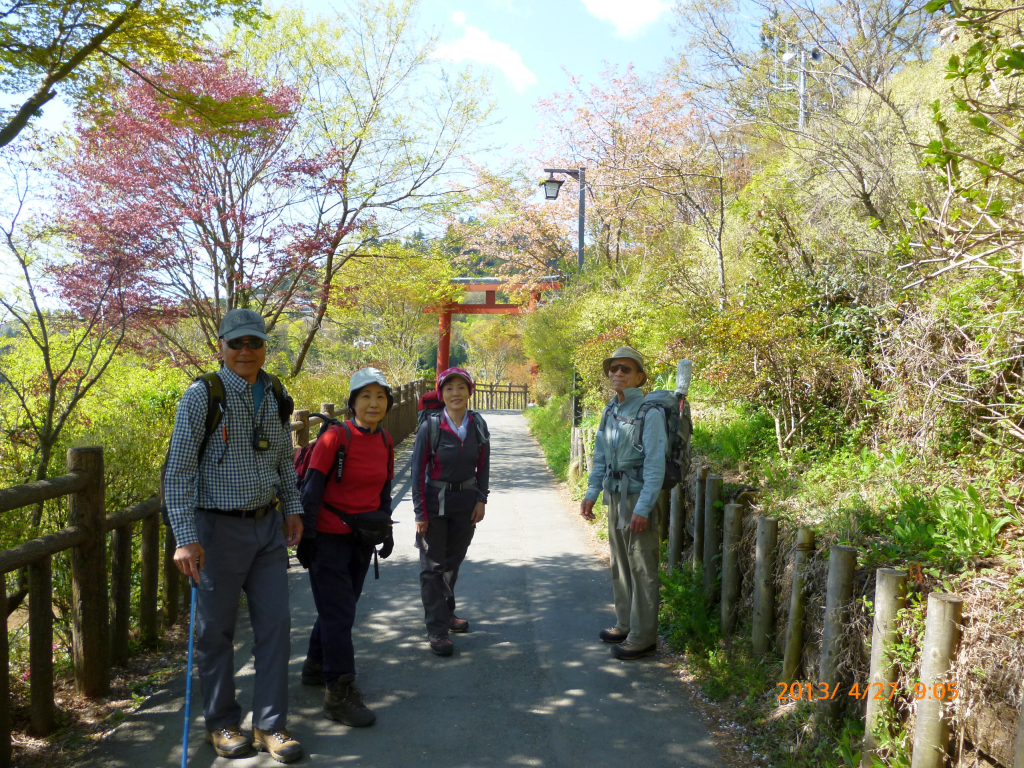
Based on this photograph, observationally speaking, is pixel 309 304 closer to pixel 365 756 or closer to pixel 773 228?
pixel 773 228

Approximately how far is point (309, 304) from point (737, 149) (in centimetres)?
800

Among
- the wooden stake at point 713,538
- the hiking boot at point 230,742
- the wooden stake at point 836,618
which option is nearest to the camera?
the wooden stake at point 836,618

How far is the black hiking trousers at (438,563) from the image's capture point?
459 cm

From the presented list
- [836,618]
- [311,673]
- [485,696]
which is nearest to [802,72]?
[836,618]

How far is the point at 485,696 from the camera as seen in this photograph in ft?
13.1

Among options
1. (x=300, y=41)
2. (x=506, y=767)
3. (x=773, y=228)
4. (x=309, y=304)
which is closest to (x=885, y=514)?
(x=506, y=767)

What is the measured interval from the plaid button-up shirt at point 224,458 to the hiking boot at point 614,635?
7.90ft

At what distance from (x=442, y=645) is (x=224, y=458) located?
77.6 inches

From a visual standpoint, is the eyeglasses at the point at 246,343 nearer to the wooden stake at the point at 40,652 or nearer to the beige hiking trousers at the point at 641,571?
the wooden stake at the point at 40,652

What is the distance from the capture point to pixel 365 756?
332 cm

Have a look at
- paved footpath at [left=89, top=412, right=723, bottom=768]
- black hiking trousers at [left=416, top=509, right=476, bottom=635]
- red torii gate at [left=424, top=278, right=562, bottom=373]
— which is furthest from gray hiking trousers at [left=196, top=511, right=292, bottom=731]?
red torii gate at [left=424, top=278, right=562, bottom=373]

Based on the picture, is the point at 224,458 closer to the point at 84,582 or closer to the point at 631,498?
the point at 84,582

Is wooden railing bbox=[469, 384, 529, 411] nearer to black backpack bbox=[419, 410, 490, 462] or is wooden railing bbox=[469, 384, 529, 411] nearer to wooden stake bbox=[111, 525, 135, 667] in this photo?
black backpack bbox=[419, 410, 490, 462]

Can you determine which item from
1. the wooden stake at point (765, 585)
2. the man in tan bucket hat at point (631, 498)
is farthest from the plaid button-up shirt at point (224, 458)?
the wooden stake at point (765, 585)
